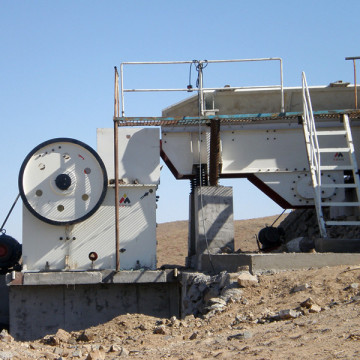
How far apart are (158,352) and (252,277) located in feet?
8.82

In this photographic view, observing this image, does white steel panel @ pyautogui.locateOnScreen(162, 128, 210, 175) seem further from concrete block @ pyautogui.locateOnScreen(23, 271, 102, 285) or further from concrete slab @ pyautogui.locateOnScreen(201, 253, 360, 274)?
concrete slab @ pyautogui.locateOnScreen(201, 253, 360, 274)

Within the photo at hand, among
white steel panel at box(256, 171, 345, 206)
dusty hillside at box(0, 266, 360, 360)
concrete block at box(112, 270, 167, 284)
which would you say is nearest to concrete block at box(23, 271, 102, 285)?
concrete block at box(112, 270, 167, 284)

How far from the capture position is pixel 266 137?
599 inches

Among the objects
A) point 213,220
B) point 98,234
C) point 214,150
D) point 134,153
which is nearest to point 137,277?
point 98,234

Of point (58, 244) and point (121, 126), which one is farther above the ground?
point (121, 126)

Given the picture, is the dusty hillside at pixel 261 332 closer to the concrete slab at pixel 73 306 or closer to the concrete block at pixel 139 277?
the concrete block at pixel 139 277

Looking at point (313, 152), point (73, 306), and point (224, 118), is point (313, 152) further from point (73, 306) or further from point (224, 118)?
point (73, 306)

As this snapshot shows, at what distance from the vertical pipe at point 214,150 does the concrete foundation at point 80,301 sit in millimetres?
2244

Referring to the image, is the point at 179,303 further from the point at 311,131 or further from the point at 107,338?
the point at 311,131

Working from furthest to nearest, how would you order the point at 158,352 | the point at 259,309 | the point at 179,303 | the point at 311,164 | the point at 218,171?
the point at 218,171 < the point at 179,303 < the point at 311,164 < the point at 259,309 < the point at 158,352

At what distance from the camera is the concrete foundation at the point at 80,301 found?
1364cm

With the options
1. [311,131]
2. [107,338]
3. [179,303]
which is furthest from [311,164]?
[107,338]

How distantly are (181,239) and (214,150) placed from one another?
83.0 ft

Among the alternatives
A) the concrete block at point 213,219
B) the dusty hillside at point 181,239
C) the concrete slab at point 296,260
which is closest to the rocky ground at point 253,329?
the concrete slab at point 296,260
